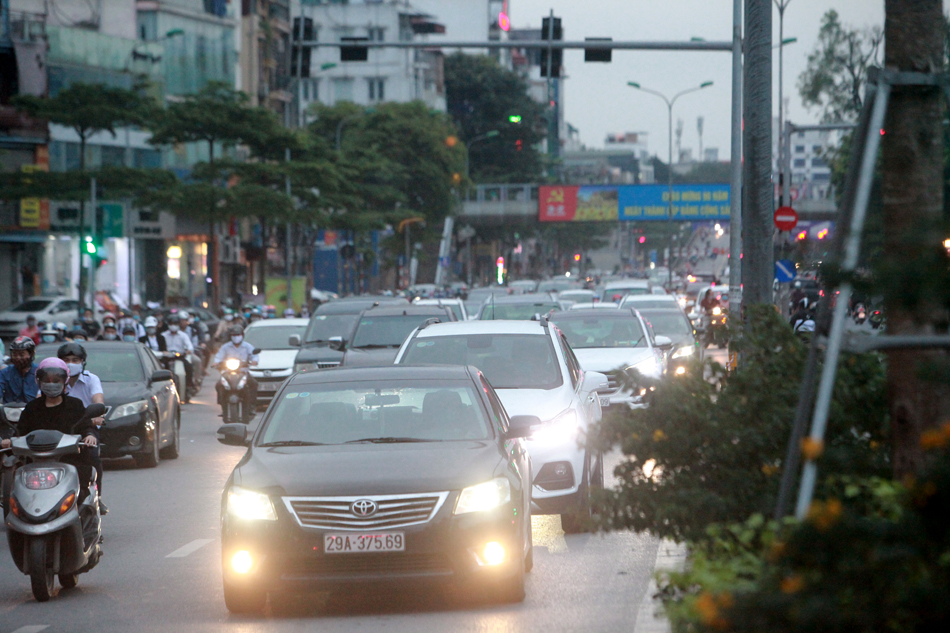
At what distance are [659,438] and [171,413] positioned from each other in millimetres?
12541

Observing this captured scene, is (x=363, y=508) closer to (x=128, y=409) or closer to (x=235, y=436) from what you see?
(x=235, y=436)

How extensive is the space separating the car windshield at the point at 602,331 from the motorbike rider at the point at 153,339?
891 centimetres

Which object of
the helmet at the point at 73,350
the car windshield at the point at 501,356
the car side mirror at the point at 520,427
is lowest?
the car side mirror at the point at 520,427

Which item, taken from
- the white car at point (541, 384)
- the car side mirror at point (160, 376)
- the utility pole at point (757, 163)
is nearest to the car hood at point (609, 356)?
the utility pole at point (757, 163)

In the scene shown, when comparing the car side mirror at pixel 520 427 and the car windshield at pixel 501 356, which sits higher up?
the car windshield at pixel 501 356

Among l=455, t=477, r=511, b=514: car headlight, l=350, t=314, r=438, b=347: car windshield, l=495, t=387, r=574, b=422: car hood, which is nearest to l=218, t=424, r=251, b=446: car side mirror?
l=455, t=477, r=511, b=514: car headlight

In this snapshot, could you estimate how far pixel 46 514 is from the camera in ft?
27.0

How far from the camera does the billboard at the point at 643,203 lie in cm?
7812

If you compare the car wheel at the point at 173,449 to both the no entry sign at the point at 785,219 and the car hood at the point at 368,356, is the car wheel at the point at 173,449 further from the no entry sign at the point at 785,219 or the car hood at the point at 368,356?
the no entry sign at the point at 785,219

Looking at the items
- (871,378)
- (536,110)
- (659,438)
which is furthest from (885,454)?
(536,110)

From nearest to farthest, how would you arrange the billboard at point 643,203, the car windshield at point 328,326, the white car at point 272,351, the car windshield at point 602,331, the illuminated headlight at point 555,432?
the illuminated headlight at point 555,432 → the car windshield at point 602,331 → the white car at point 272,351 → the car windshield at point 328,326 → the billboard at point 643,203

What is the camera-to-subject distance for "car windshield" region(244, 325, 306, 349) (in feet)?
84.4

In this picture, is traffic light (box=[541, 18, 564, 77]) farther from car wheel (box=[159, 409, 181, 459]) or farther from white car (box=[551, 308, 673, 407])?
car wheel (box=[159, 409, 181, 459])

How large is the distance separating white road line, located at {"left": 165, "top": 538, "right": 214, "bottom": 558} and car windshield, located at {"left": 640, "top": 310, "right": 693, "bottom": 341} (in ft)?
53.5
